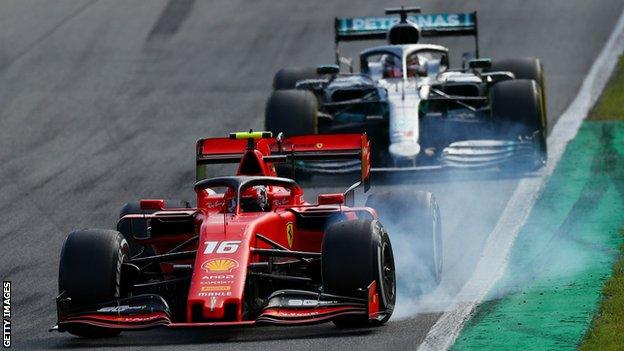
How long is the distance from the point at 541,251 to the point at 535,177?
5295 millimetres

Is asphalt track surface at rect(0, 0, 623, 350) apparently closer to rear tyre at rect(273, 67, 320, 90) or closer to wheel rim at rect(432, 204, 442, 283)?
wheel rim at rect(432, 204, 442, 283)

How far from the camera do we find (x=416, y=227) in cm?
1475

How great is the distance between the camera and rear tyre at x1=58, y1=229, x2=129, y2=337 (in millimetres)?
12477

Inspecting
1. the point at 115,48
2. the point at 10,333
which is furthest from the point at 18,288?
the point at 115,48

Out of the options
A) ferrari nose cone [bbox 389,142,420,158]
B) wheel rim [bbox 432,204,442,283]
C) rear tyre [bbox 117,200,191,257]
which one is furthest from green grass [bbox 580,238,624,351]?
ferrari nose cone [bbox 389,142,420,158]

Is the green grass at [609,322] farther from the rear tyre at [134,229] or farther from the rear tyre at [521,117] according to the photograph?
the rear tyre at [521,117]

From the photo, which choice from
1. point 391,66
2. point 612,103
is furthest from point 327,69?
point 612,103

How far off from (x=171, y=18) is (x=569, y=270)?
22.1m

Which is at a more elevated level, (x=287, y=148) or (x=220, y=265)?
(x=287, y=148)

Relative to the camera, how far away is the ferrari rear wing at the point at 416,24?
2562 centimetres

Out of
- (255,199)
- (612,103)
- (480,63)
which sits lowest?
(612,103)

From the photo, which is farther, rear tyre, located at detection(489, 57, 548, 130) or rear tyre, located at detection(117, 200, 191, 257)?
rear tyre, located at detection(489, 57, 548, 130)

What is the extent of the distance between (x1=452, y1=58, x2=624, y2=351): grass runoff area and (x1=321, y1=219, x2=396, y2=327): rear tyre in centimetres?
89

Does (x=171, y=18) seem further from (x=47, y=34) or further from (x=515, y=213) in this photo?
(x=515, y=213)
